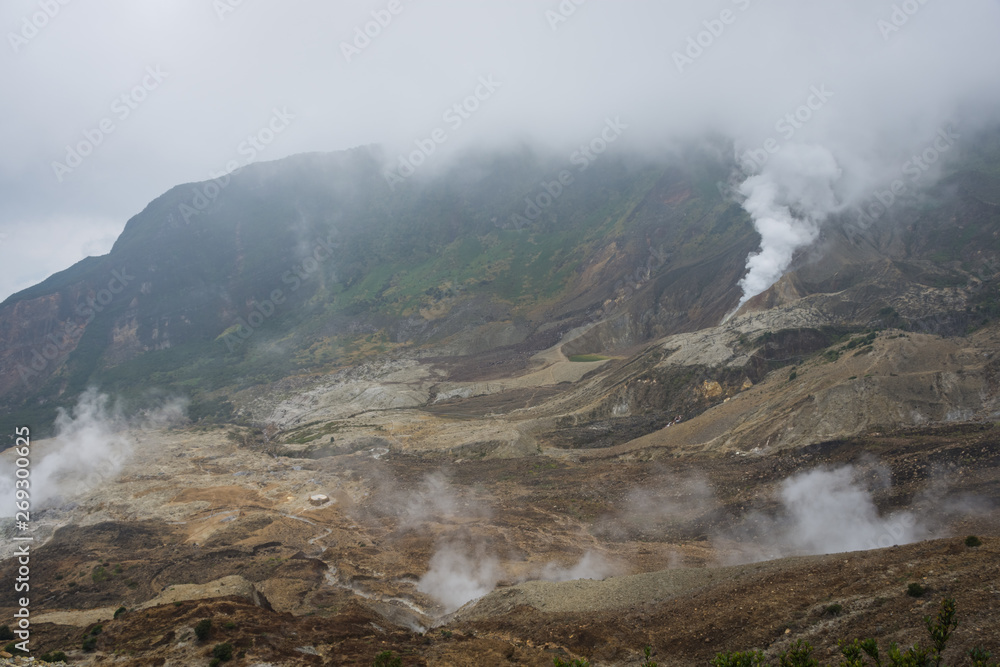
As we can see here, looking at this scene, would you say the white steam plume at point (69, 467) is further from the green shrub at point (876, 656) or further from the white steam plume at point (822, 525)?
the white steam plume at point (822, 525)

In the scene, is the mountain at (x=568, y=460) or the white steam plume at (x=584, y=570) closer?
the mountain at (x=568, y=460)

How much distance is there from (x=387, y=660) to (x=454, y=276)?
392ft

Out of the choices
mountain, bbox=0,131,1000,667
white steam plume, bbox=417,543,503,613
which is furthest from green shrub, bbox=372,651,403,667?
white steam plume, bbox=417,543,503,613

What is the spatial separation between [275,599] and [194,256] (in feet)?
487

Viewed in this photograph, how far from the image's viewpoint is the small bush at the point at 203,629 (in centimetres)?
1791

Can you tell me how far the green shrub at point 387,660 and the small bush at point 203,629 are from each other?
6.25 m

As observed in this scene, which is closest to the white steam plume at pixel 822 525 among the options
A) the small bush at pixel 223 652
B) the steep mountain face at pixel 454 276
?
the small bush at pixel 223 652

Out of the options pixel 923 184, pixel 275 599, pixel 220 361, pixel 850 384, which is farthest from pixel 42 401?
pixel 923 184

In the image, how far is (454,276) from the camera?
133125 mm

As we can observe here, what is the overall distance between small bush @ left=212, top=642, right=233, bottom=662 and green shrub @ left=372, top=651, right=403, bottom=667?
4806mm

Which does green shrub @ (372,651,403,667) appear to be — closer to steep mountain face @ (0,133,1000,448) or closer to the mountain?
the mountain

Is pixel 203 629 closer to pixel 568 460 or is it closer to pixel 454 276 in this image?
pixel 568 460

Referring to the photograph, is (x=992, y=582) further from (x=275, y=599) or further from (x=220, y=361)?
(x=220, y=361)

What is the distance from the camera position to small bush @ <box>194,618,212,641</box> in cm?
1791
